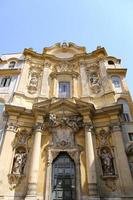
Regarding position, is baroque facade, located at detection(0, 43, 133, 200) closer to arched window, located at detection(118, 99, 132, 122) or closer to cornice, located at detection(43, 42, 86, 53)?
arched window, located at detection(118, 99, 132, 122)

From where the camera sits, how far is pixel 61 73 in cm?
1811

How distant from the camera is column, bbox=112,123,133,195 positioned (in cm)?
1062

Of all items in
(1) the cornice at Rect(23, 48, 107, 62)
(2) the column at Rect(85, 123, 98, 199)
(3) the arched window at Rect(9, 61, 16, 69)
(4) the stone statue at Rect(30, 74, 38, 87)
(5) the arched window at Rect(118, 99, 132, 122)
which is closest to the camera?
(2) the column at Rect(85, 123, 98, 199)

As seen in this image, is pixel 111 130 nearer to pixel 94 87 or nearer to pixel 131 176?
pixel 131 176

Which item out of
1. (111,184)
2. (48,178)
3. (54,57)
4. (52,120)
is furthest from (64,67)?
(111,184)

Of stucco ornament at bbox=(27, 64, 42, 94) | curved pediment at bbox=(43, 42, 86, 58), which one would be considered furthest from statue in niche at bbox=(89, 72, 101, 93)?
stucco ornament at bbox=(27, 64, 42, 94)

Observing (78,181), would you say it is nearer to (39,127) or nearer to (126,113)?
(39,127)

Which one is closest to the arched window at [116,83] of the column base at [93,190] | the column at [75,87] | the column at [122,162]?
the column at [75,87]

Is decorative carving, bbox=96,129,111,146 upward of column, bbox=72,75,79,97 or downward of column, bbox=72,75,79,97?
downward

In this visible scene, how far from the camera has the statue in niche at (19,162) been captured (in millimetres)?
11713

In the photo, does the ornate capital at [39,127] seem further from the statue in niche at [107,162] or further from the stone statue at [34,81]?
the stone statue at [34,81]

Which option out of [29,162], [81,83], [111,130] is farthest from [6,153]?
[81,83]

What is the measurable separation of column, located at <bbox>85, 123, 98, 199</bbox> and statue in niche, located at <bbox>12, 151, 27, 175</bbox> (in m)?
4.14

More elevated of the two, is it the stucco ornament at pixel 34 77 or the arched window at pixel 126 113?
the stucco ornament at pixel 34 77
